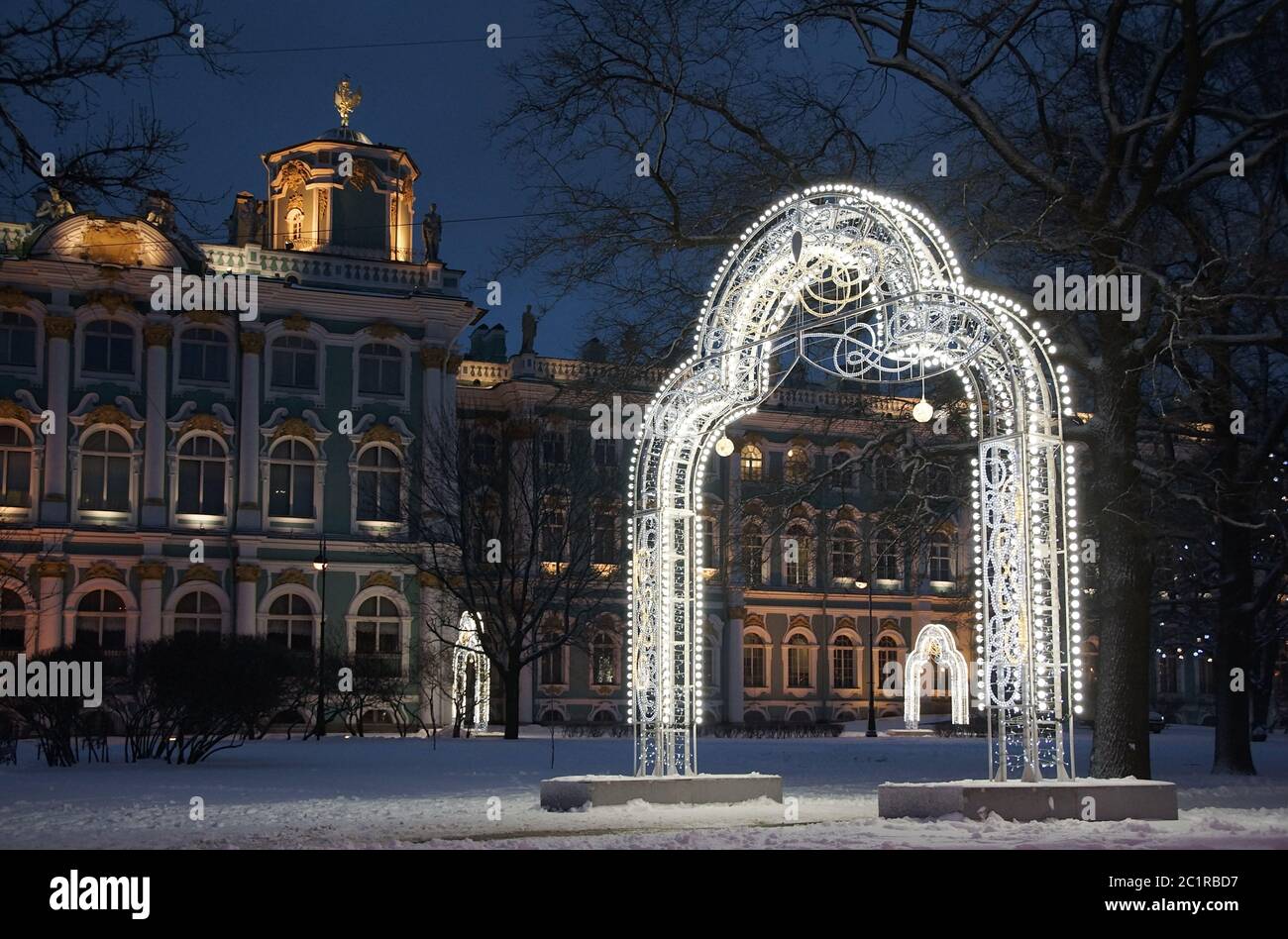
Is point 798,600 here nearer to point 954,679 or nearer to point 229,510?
point 954,679

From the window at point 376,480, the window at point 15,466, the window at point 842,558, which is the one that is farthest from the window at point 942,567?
the window at point 15,466

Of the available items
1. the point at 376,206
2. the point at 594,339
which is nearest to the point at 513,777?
the point at 594,339

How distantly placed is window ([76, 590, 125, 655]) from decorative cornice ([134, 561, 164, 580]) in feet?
3.51

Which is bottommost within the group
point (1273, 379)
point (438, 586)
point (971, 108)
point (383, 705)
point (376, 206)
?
point (383, 705)

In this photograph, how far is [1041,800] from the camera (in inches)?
557

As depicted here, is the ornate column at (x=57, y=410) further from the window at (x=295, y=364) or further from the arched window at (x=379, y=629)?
the arched window at (x=379, y=629)

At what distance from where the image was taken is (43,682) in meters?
25.1

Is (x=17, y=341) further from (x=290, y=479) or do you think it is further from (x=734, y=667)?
(x=734, y=667)

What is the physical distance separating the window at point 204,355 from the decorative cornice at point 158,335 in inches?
30.7

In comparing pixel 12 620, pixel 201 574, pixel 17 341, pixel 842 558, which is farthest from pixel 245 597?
pixel 842 558

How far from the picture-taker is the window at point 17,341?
48312mm

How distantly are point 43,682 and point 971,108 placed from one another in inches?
632

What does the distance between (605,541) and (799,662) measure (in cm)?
1555

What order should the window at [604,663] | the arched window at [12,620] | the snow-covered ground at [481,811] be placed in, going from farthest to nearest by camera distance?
1. the window at [604,663]
2. the arched window at [12,620]
3. the snow-covered ground at [481,811]
